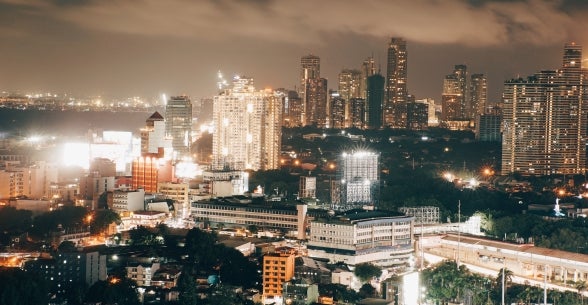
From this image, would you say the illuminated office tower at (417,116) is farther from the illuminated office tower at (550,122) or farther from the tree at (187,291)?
the tree at (187,291)

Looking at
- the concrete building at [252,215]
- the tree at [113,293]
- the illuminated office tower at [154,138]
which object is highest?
the illuminated office tower at [154,138]

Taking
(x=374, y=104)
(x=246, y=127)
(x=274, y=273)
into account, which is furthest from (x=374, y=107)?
(x=274, y=273)

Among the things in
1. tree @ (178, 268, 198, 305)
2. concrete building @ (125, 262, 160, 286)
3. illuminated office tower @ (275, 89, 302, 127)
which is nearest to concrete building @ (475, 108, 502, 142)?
illuminated office tower @ (275, 89, 302, 127)

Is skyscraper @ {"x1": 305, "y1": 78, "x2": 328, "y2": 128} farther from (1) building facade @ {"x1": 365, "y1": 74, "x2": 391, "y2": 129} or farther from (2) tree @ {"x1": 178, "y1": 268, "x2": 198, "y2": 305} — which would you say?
(2) tree @ {"x1": 178, "y1": 268, "x2": 198, "y2": 305}

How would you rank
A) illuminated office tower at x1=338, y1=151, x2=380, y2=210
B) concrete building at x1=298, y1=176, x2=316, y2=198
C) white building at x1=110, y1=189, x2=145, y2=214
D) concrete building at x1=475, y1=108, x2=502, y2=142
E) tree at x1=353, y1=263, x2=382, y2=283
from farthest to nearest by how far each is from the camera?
concrete building at x1=475, y1=108, x2=502, y2=142
concrete building at x1=298, y1=176, x2=316, y2=198
illuminated office tower at x1=338, y1=151, x2=380, y2=210
white building at x1=110, y1=189, x2=145, y2=214
tree at x1=353, y1=263, x2=382, y2=283

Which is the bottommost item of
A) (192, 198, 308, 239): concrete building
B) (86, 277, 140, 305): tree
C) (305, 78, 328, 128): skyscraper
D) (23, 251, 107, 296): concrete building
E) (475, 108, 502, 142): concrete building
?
(86, 277, 140, 305): tree

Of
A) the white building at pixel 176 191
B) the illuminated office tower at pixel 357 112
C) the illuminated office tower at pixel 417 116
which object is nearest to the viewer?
the white building at pixel 176 191

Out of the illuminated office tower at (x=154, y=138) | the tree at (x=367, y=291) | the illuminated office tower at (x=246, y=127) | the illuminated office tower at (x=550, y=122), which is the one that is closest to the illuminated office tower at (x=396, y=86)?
the illuminated office tower at (x=550, y=122)
